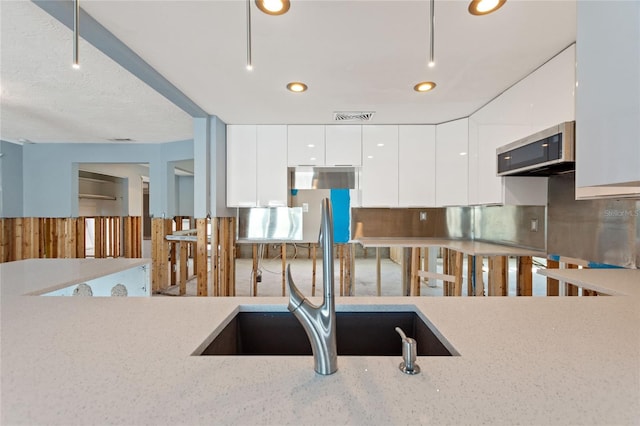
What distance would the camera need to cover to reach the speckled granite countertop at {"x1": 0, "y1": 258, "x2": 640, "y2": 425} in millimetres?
477

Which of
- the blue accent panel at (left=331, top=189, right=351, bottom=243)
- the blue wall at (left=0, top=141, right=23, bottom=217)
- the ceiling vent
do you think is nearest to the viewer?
the ceiling vent

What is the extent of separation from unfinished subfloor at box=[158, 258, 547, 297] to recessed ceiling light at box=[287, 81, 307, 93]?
2.32 metres

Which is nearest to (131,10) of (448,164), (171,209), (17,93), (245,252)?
(17,93)

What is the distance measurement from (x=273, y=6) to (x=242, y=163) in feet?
7.05

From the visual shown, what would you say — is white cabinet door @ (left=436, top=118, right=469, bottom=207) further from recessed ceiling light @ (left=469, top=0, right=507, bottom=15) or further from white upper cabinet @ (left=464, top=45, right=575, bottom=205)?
recessed ceiling light @ (left=469, top=0, right=507, bottom=15)

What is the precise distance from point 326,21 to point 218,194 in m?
2.18

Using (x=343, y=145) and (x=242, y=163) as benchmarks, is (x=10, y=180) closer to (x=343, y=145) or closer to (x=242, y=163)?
(x=242, y=163)

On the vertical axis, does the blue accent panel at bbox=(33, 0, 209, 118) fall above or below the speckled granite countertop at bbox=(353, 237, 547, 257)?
above

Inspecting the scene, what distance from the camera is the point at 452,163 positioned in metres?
3.31

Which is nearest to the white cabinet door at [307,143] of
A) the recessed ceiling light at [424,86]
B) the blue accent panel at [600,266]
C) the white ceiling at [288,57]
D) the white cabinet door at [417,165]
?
the white ceiling at [288,57]

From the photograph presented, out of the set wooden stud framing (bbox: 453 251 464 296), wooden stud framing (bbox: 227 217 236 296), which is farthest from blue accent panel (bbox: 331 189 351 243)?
wooden stud framing (bbox: 453 251 464 296)

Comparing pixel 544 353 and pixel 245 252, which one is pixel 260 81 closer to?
pixel 544 353

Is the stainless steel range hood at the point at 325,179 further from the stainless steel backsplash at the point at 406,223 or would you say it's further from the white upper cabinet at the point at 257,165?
the stainless steel backsplash at the point at 406,223

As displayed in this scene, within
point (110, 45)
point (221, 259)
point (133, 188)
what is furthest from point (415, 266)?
point (133, 188)
